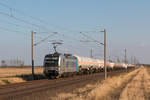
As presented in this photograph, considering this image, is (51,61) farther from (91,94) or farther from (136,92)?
(91,94)

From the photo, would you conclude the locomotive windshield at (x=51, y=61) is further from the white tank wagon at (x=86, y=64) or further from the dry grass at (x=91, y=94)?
the dry grass at (x=91, y=94)

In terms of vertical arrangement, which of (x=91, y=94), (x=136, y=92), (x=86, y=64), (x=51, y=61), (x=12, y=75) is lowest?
(x=136, y=92)

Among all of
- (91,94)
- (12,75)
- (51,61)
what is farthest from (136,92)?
(12,75)

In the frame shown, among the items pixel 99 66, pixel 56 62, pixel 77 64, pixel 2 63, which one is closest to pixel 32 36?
pixel 56 62

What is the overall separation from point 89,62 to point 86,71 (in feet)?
9.04

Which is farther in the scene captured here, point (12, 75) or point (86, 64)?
point (86, 64)

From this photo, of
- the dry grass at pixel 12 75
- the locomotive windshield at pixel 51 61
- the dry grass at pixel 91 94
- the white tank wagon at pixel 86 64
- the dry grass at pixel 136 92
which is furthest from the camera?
the white tank wagon at pixel 86 64

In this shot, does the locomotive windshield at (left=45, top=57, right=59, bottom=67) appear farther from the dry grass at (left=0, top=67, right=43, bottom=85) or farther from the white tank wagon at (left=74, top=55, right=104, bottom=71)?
the white tank wagon at (left=74, top=55, right=104, bottom=71)

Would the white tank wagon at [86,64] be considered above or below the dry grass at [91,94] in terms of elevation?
above

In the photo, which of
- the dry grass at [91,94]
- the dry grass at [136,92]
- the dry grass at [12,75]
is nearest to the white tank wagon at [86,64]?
the dry grass at [12,75]

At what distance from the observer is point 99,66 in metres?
69.5

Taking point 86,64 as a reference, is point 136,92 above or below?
below

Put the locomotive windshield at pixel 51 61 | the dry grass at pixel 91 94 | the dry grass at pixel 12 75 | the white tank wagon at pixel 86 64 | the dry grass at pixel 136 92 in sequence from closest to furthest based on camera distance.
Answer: the dry grass at pixel 91 94 → the dry grass at pixel 136 92 → the dry grass at pixel 12 75 → the locomotive windshield at pixel 51 61 → the white tank wagon at pixel 86 64

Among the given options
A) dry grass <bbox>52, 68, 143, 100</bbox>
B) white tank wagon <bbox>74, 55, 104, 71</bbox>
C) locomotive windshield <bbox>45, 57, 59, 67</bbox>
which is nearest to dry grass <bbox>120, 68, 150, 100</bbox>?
dry grass <bbox>52, 68, 143, 100</bbox>
